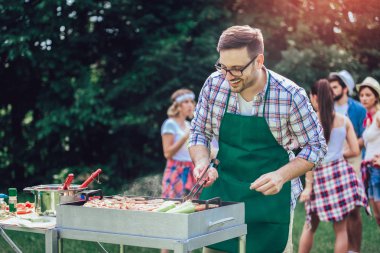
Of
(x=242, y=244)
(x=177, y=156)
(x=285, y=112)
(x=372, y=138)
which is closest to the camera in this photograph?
(x=242, y=244)

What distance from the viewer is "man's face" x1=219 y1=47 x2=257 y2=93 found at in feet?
9.03

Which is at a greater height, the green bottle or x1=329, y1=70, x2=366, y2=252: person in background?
x1=329, y1=70, x2=366, y2=252: person in background

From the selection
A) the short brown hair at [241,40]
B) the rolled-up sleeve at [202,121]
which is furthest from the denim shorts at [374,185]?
the short brown hair at [241,40]

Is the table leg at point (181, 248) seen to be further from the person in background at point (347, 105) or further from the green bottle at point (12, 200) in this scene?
the person in background at point (347, 105)

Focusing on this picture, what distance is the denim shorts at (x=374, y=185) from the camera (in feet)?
17.6

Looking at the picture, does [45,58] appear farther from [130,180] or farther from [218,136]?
[218,136]

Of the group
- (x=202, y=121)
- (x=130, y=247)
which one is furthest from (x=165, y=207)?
(x=130, y=247)

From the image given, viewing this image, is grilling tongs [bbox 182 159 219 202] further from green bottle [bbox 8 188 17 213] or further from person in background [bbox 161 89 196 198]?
person in background [bbox 161 89 196 198]

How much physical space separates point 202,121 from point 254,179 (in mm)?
407

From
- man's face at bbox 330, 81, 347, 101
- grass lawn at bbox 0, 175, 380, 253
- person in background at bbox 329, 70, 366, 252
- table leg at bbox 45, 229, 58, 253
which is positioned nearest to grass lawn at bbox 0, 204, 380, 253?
grass lawn at bbox 0, 175, 380, 253

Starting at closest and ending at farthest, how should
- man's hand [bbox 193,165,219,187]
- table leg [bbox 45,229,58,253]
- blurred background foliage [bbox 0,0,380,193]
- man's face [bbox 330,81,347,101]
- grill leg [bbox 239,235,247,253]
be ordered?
table leg [bbox 45,229,58,253] < grill leg [bbox 239,235,247,253] < man's hand [bbox 193,165,219,187] < man's face [bbox 330,81,347,101] < blurred background foliage [bbox 0,0,380,193]

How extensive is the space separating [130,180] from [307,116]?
8.40 metres

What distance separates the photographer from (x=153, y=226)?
2.34 meters

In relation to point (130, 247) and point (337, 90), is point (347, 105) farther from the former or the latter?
point (130, 247)
